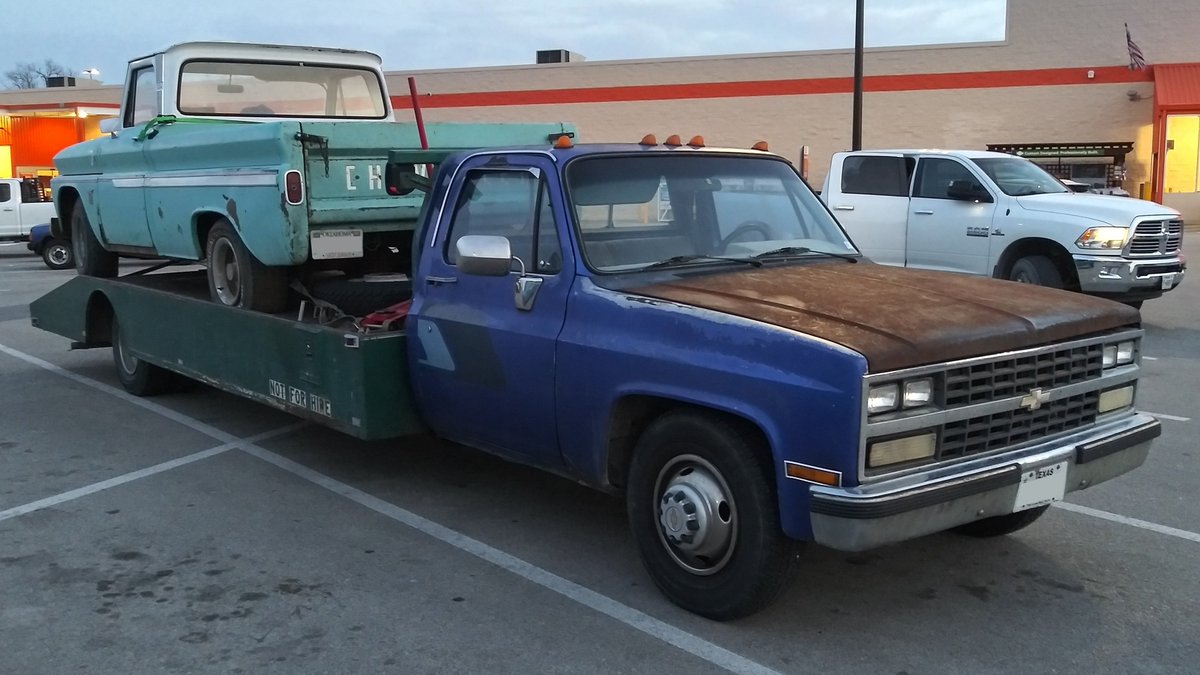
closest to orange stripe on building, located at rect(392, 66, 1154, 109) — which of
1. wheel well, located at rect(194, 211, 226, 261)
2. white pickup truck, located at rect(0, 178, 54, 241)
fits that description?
white pickup truck, located at rect(0, 178, 54, 241)

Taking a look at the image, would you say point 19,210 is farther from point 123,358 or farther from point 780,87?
point 780,87

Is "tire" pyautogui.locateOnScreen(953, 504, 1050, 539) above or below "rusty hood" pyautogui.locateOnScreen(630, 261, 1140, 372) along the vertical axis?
below

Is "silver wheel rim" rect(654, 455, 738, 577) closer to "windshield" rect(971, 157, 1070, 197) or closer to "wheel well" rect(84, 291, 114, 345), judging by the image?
"wheel well" rect(84, 291, 114, 345)

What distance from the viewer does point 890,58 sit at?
3066 centimetres

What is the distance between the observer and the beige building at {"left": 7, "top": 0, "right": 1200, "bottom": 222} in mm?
28047

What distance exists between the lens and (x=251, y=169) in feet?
22.1

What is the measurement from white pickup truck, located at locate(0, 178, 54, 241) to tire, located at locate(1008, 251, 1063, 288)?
2256 centimetres

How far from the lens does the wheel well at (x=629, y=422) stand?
4.31 m

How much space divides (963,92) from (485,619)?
28.5m

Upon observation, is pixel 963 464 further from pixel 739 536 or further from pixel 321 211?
pixel 321 211

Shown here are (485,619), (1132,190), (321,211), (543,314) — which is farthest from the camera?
(1132,190)

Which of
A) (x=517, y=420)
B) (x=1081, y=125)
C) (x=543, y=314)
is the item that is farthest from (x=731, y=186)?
(x=1081, y=125)

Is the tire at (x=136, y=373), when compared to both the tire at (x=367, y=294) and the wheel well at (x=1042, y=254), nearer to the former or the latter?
the tire at (x=367, y=294)

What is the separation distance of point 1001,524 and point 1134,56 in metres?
26.4
